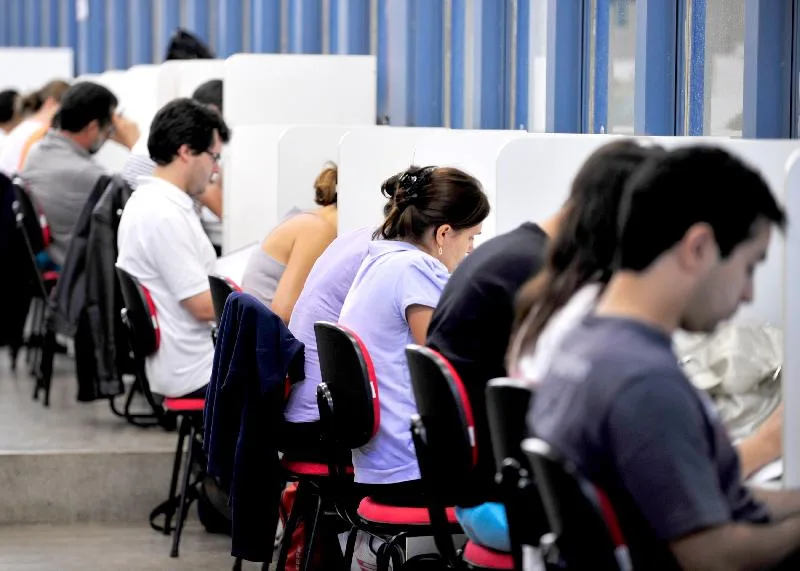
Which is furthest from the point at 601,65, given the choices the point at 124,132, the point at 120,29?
the point at 120,29

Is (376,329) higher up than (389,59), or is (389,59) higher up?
(389,59)

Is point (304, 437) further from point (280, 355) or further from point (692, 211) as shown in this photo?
point (692, 211)

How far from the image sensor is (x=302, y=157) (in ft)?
15.5

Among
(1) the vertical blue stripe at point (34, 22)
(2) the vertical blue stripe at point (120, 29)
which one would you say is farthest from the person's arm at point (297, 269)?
(1) the vertical blue stripe at point (34, 22)

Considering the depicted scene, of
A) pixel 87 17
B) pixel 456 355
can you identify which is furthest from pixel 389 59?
pixel 87 17

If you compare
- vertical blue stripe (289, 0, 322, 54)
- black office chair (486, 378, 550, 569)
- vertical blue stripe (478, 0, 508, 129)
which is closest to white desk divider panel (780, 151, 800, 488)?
black office chair (486, 378, 550, 569)

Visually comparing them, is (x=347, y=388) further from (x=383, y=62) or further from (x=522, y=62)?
(x=383, y=62)

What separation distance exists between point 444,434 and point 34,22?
1218 centimetres

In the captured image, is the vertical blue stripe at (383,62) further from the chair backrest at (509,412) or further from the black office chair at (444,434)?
the chair backrest at (509,412)

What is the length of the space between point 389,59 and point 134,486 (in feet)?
7.44

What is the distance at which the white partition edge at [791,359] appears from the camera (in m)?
2.18

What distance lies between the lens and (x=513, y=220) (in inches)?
117

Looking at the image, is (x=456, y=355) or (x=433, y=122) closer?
(x=456, y=355)

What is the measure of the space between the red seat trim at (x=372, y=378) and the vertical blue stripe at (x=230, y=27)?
6.08 meters
